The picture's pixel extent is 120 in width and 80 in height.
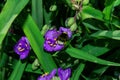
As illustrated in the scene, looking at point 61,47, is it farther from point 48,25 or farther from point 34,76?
point 34,76

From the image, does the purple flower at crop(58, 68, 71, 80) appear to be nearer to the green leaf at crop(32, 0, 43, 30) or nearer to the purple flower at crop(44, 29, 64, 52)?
the purple flower at crop(44, 29, 64, 52)

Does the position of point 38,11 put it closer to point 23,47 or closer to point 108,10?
point 23,47

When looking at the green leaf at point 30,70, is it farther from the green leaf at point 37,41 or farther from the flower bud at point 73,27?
the flower bud at point 73,27

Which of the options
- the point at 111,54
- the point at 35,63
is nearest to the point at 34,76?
the point at 35,63

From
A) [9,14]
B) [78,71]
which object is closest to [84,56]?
[78,71]

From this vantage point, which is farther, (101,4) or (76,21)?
(101,4)

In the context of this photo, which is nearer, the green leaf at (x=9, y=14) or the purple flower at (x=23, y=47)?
the green leaf at (x=9, y=14)

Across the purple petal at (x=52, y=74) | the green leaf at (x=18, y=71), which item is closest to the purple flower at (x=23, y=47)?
the green leaf at (x=18, y=71)

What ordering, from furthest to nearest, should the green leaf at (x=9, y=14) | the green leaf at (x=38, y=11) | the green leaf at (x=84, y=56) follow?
the green leaf at (x=38, y=11)
the green leaf at (x=84, y=56)
the green leaf at (x=9, y=14)

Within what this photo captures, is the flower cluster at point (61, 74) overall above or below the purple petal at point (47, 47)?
below
